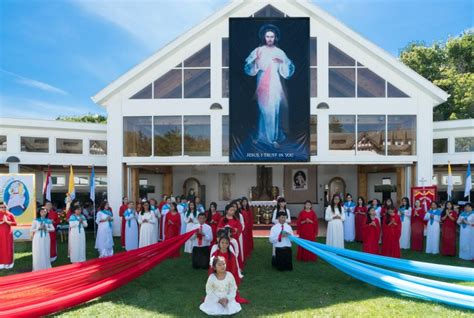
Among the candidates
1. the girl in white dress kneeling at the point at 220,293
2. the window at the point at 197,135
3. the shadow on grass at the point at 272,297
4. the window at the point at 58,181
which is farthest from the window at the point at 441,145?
the window at the point at 58,181

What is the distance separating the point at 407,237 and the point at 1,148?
17925mm

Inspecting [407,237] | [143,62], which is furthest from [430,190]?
[143,62]

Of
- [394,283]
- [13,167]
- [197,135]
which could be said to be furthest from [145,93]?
[394,283]

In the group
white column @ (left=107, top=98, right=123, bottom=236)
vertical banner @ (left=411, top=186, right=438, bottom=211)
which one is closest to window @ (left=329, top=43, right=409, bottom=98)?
vertical banner @ (left=411, top=186, right=438, bottom=211)

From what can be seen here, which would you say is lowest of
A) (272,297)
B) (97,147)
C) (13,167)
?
(272,297)

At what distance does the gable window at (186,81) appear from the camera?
14.5m

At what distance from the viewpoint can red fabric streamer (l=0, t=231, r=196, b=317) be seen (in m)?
5.77

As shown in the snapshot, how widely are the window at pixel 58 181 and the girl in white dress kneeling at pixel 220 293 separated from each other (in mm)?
16802

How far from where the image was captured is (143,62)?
14.4m

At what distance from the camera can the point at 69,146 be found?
18250mm

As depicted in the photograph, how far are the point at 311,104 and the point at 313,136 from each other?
1.28 meters

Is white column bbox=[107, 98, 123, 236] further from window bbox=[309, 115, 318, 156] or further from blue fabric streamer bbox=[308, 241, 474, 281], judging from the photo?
blue fabric streamer bbox=[308, 241, 474, 281]

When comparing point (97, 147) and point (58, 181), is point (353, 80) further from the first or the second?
point (58, 181)

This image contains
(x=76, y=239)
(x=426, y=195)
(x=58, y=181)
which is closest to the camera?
(x=76, y=239)
